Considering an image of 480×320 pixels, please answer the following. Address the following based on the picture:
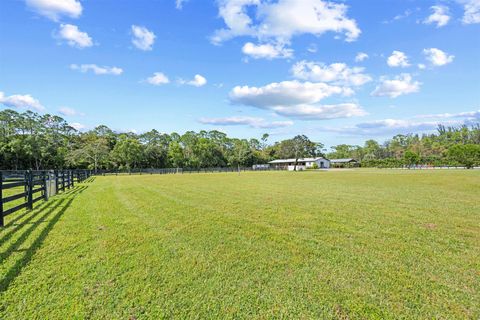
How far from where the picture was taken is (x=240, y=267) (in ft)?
12.5

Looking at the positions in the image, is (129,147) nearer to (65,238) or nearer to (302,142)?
(65,238)

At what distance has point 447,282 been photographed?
10.9 feet

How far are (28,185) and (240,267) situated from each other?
8490mm

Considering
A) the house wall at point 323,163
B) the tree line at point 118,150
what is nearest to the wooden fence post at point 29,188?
the tree line at point 118,150

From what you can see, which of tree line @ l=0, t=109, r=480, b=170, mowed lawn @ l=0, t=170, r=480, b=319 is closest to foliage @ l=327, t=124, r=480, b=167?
tree line @ l=0, t=109, r=480, b=170

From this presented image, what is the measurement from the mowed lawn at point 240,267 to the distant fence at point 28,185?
0.62 meters

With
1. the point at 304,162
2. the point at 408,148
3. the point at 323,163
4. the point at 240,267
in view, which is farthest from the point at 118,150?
the point at 408,148

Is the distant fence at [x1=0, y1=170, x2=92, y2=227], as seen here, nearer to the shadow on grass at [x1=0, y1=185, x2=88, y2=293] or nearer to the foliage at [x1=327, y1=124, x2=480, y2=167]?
the shadow on grass at [x1=0, y1=185, x2=88, y2=293]

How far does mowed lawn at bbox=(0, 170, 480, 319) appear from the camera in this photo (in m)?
2.80

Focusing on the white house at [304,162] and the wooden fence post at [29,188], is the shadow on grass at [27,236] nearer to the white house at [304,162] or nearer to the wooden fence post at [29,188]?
the wooden fence post at [29,188]

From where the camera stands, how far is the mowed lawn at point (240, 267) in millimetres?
2803

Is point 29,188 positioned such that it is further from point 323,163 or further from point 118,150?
point 323,163

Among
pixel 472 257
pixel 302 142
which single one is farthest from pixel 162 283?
pixel 302 142

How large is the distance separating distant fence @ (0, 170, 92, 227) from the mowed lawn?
623 mm
